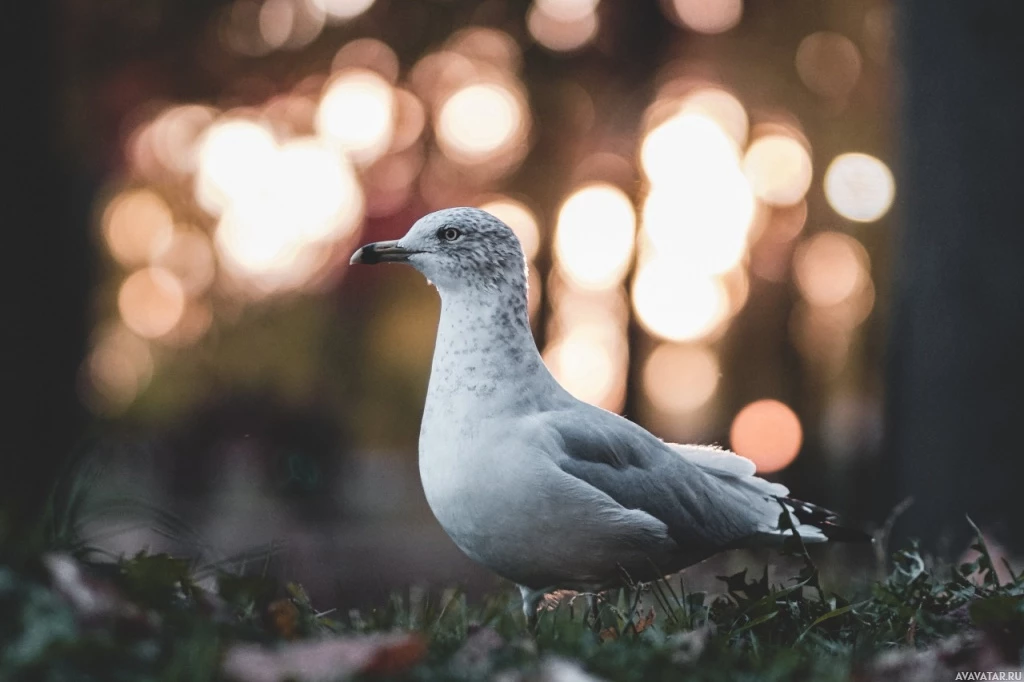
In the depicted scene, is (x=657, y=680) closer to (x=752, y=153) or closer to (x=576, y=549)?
(x=576, y=549)

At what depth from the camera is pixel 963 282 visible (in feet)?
21.4

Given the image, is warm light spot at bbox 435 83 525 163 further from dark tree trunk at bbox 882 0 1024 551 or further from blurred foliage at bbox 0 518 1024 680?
blurred foliage at bbox 0 518 1024 680

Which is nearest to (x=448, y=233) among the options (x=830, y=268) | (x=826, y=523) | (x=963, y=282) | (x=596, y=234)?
(x=826, y=523)

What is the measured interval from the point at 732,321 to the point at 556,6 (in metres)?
4.69

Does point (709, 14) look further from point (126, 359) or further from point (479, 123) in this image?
point (126, 359)

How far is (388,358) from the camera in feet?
49.6

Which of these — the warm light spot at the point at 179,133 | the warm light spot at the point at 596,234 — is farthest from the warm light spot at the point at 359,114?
the warm light spot at the point at 596,234

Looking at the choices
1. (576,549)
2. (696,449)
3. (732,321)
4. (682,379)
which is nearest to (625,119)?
(732,321)

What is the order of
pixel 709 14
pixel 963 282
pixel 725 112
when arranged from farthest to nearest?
pixel 725 112, pixel 709 14, pixel 963 282

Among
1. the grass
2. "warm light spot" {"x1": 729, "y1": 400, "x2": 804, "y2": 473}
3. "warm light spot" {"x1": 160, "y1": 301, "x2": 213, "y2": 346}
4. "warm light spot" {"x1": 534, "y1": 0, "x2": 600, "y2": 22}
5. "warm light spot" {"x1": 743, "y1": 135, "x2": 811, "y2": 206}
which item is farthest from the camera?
"warm light spot" {"x1": 729, "y1": 400, "x2": 804, "y2": 473}

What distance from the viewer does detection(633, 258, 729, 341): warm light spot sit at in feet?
45.0

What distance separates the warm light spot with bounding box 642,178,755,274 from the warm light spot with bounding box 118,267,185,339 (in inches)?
231

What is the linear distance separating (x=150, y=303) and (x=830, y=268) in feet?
28.1

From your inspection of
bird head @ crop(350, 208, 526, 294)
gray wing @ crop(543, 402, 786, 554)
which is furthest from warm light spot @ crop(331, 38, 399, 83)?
gray wing @ crop(543, 402, 786, 554)
